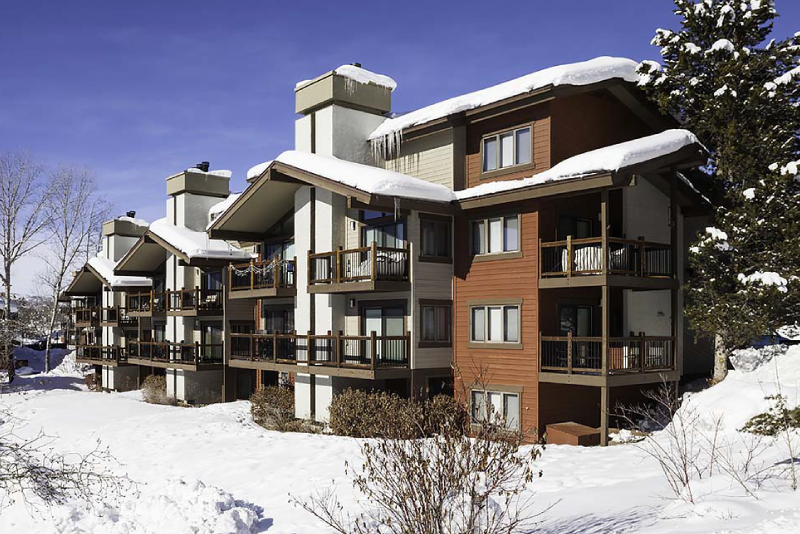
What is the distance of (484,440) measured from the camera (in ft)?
27.1

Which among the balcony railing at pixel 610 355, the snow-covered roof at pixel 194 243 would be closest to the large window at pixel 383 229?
the balcony railing at pixel 610 355

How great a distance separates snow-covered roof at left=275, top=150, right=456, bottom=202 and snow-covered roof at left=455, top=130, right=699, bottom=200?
73.4 inches

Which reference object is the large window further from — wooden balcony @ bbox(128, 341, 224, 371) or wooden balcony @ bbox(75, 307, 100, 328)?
wooden balcony @ bbox(75, 307, 100, 328)

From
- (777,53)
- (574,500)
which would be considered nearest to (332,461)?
(574,500)

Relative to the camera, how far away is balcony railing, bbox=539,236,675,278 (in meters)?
18.8

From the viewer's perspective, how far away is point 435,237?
883 inches

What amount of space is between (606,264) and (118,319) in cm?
3164

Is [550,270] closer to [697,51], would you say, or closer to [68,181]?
[697,51]

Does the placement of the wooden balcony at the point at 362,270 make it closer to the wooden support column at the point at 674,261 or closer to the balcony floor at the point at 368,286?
the balcony floor at the point at 368,286

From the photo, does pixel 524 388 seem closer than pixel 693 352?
Yes

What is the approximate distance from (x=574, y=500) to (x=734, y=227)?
414 inches

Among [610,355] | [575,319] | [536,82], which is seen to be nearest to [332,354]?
[575,319]

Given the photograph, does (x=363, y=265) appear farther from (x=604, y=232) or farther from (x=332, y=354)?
(x=604, y=232)

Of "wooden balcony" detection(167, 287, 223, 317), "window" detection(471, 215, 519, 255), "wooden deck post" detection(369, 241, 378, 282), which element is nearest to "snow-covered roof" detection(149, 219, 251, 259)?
"wooden balcony" detection(167, 287, 223, 317)
